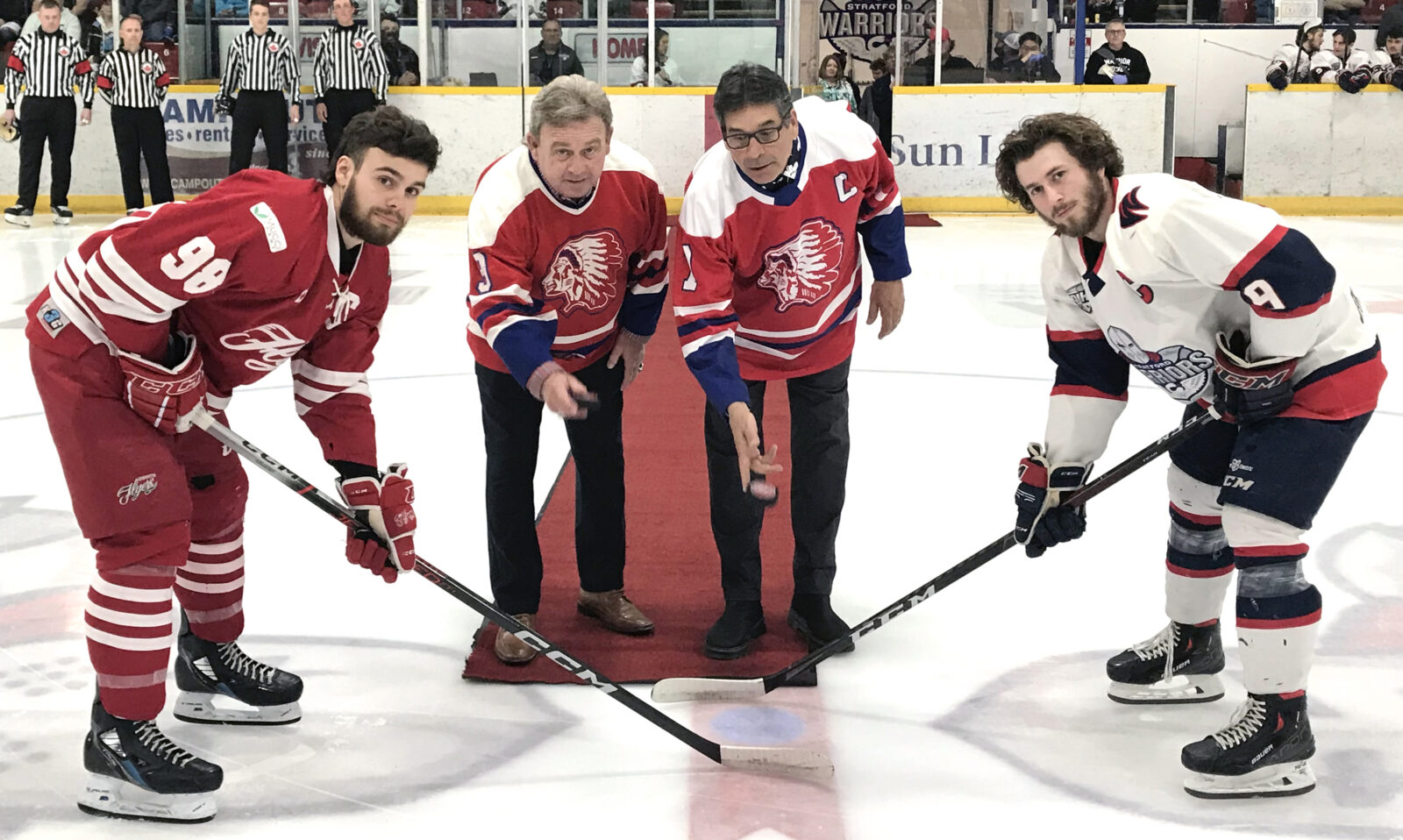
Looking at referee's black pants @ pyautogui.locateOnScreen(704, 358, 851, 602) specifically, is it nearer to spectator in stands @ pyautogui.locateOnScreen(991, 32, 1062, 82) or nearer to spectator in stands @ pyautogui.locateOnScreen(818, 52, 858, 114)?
spectator in stands @ pyautogui.locateOnScreen(818, 52, 858, 114)

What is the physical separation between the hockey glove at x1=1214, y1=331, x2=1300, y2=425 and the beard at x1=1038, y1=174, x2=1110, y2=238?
10.1 inches

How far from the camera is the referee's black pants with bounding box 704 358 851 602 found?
265 centimetres

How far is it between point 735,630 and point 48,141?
8.23 metres

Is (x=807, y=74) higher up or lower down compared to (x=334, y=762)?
higher up

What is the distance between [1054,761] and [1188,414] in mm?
617

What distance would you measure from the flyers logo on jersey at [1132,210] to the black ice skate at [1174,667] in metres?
0.82

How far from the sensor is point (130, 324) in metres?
1.99

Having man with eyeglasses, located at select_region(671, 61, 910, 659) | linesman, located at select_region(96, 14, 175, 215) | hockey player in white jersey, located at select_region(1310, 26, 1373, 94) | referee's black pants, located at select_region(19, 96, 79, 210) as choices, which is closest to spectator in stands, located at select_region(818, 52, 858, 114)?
hockey player in white jersey, located at select_region(1310, 26, 1373, 94)

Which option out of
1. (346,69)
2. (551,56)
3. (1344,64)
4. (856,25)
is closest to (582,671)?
(346,69)

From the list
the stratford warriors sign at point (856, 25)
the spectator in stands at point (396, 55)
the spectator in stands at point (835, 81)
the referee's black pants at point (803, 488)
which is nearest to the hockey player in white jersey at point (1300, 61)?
the spectator in stands at point (835, 81)

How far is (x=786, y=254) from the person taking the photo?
2.50m

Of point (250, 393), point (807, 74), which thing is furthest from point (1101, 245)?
point (807, 74)

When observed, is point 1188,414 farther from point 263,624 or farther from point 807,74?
point 807,74

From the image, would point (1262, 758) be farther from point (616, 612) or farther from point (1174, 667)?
point (616, 612)
